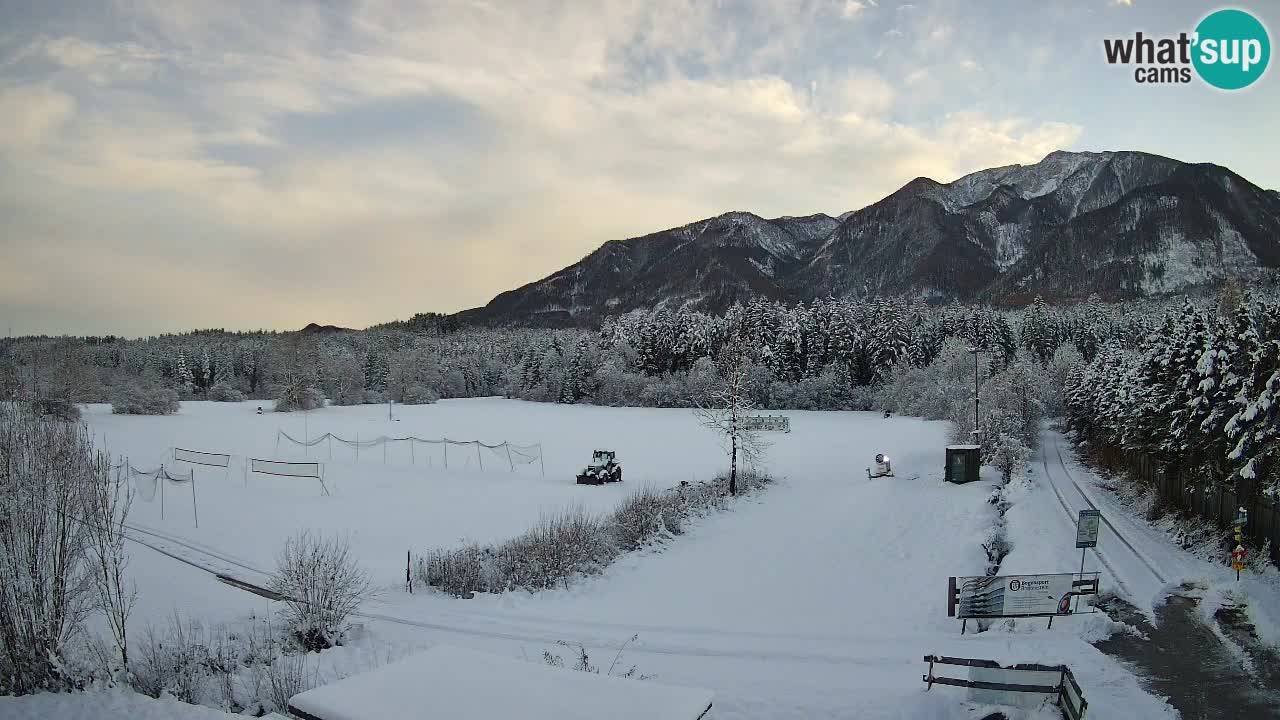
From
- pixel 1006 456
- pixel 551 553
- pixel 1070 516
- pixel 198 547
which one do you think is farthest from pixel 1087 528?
pixel 198 547

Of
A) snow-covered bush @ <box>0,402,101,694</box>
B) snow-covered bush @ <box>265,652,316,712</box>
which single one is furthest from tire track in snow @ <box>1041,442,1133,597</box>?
snow-covered bush @ <box>0,402,101,694</box>

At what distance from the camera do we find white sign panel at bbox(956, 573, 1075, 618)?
42.9ft

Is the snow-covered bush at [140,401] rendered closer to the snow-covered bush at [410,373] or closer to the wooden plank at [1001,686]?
the snow-covered bush at [410,373]

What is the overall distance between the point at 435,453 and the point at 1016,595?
124 feet

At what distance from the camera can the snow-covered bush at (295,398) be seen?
76625 mm

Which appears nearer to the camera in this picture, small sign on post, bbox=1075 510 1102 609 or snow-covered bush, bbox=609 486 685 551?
small sign on post, bbox=1075 510 1102 609

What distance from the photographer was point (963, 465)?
32.1 m

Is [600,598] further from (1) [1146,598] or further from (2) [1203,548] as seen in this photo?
(2) [1203,548]

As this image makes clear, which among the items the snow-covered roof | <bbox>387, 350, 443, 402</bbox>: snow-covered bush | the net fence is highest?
<bbox>387, 350, 443, 402</bbox>: snow-covered bush

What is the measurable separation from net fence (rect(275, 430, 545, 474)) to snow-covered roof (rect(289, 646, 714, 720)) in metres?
30.7

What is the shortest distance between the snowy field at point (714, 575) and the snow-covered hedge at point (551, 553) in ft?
1.95

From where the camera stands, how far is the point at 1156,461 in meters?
25.8

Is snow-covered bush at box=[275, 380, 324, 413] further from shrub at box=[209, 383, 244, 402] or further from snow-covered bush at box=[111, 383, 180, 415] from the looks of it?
shrub at box=[209, 383, 244, 402]

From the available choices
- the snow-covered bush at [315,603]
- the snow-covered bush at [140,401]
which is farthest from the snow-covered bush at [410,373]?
the snow-covered bush at [315,603]
